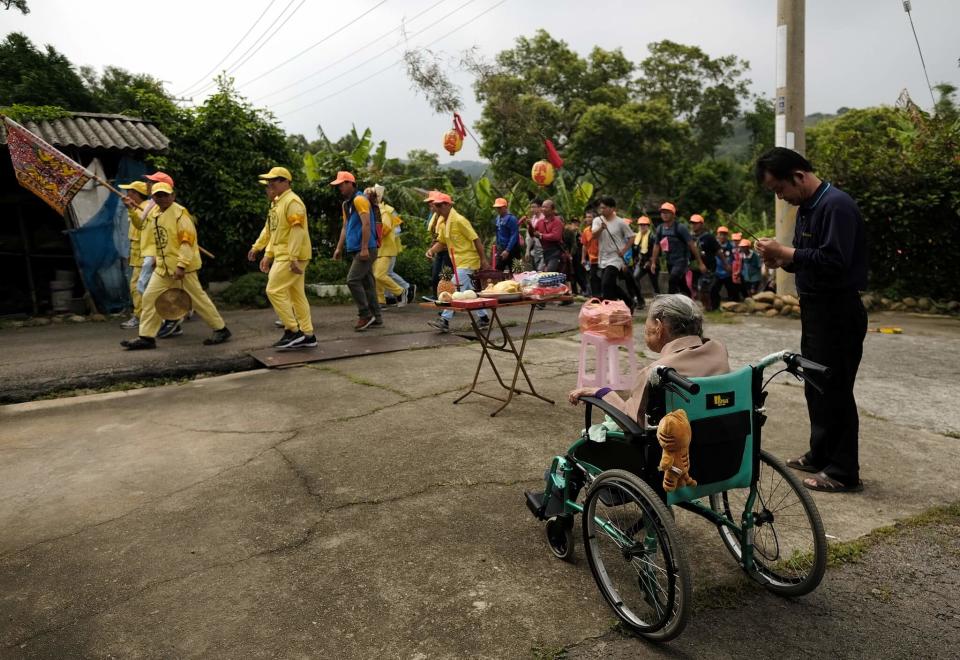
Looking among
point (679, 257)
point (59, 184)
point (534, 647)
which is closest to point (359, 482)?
point (534, 647)

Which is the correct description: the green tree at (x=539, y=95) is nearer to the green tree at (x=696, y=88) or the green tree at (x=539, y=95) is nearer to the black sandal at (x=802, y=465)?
the green tree at (x=696, y=88)

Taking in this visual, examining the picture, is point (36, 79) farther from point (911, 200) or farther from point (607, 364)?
point (911, 200)

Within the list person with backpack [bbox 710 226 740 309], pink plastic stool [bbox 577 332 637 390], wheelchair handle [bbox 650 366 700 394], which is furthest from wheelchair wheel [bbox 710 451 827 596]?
person with backpack [bbox 710 226 740 309]

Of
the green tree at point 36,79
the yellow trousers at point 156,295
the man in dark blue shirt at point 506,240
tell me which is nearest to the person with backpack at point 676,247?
the man in dark blue shirt at point 506,240

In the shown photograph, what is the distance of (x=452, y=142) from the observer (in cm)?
1317

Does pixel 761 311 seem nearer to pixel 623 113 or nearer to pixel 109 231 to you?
pixel 109 231

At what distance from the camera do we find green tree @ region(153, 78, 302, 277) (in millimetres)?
11750

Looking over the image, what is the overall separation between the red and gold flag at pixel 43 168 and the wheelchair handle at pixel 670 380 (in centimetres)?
752

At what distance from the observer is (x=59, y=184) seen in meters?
7.89

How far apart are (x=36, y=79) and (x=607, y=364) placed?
1938 centimetres

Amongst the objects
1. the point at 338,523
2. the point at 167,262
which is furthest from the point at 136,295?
the point at 338,523

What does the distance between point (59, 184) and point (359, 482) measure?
21.2 feet

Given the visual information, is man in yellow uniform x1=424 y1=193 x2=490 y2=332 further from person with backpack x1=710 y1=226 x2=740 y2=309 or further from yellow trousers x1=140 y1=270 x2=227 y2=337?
person with backpack x1=710 y1=226 x2=740 y2=309

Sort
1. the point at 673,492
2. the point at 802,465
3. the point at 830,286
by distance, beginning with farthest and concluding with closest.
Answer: the point at 802,465, the point at 830,286, the point at 673,492
